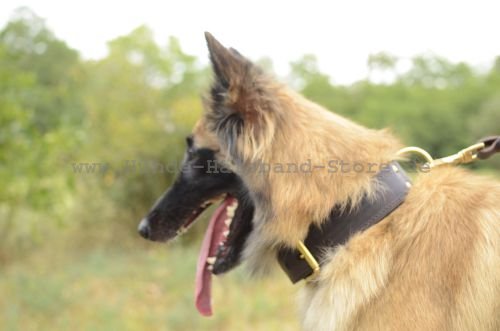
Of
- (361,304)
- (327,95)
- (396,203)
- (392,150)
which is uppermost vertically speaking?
(327,95)

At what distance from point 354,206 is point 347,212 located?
41mm

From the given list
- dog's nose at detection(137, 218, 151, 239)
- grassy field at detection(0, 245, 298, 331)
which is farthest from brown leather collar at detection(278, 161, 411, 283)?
grassy field at detection(0, 245, 298, 331)

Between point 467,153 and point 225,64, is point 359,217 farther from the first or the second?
point 225,64

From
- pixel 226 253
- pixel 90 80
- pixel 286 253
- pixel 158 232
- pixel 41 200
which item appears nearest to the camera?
pixel 286 253

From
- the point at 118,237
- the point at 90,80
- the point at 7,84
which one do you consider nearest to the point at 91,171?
the point at 118,237

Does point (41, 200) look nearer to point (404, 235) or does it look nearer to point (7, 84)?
point (7, 84)

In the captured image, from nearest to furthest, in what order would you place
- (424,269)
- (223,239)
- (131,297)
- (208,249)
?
(424,269) → (223,239) → (208,249) → (131,297)

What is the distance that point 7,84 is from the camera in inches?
244

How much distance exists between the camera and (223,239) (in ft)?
8.53

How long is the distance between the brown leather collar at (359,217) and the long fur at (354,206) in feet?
0.11

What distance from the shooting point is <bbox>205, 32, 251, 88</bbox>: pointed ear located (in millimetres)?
2098

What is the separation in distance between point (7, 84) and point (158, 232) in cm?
447

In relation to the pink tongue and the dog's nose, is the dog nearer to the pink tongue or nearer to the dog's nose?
the pink tongue

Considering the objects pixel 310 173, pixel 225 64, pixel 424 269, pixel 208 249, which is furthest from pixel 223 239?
pixel 424 269
